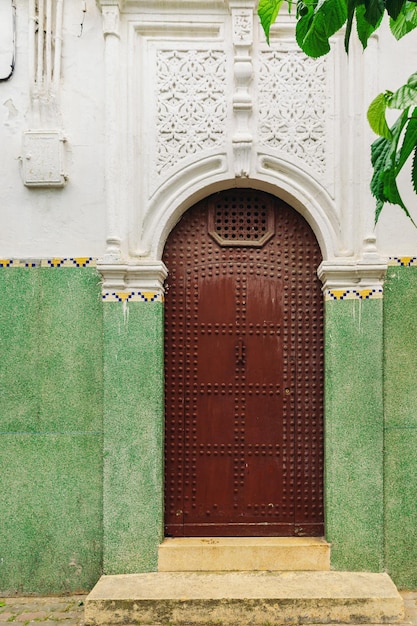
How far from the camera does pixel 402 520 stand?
4359 mm

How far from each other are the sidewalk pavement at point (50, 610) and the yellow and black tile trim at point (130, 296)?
7.14 feet

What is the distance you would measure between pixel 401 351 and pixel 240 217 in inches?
63.2

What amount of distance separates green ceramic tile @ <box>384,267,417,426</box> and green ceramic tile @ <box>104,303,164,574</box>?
66.8 inches

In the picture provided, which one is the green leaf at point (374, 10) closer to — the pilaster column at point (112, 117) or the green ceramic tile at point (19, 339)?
the pilaster column at point (112, 117)

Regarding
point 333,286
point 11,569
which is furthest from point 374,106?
point 11,569

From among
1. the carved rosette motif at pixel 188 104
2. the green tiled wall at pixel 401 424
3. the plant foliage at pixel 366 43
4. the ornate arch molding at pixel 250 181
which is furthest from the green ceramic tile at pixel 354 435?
the plant foliage at pixel 366 43

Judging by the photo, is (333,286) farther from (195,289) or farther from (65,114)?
(65,114)

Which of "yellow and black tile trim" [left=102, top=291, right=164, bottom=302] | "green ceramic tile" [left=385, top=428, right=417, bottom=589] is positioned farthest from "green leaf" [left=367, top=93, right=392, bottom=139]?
"green ceramic tile" [left=385, top=428, right=417, bottom=589]

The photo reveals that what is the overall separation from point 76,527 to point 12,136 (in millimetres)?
2969

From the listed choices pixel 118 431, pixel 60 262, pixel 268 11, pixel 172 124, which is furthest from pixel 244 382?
pixel 268 11

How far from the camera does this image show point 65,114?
4.53 meters

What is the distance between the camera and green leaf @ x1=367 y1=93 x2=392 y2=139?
1276 mm

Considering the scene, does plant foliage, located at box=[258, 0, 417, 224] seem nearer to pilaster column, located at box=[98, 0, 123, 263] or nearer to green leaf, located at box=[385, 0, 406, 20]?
green leaf, located at box=[385, 0, 406, 20]

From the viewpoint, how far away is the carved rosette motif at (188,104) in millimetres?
4473
